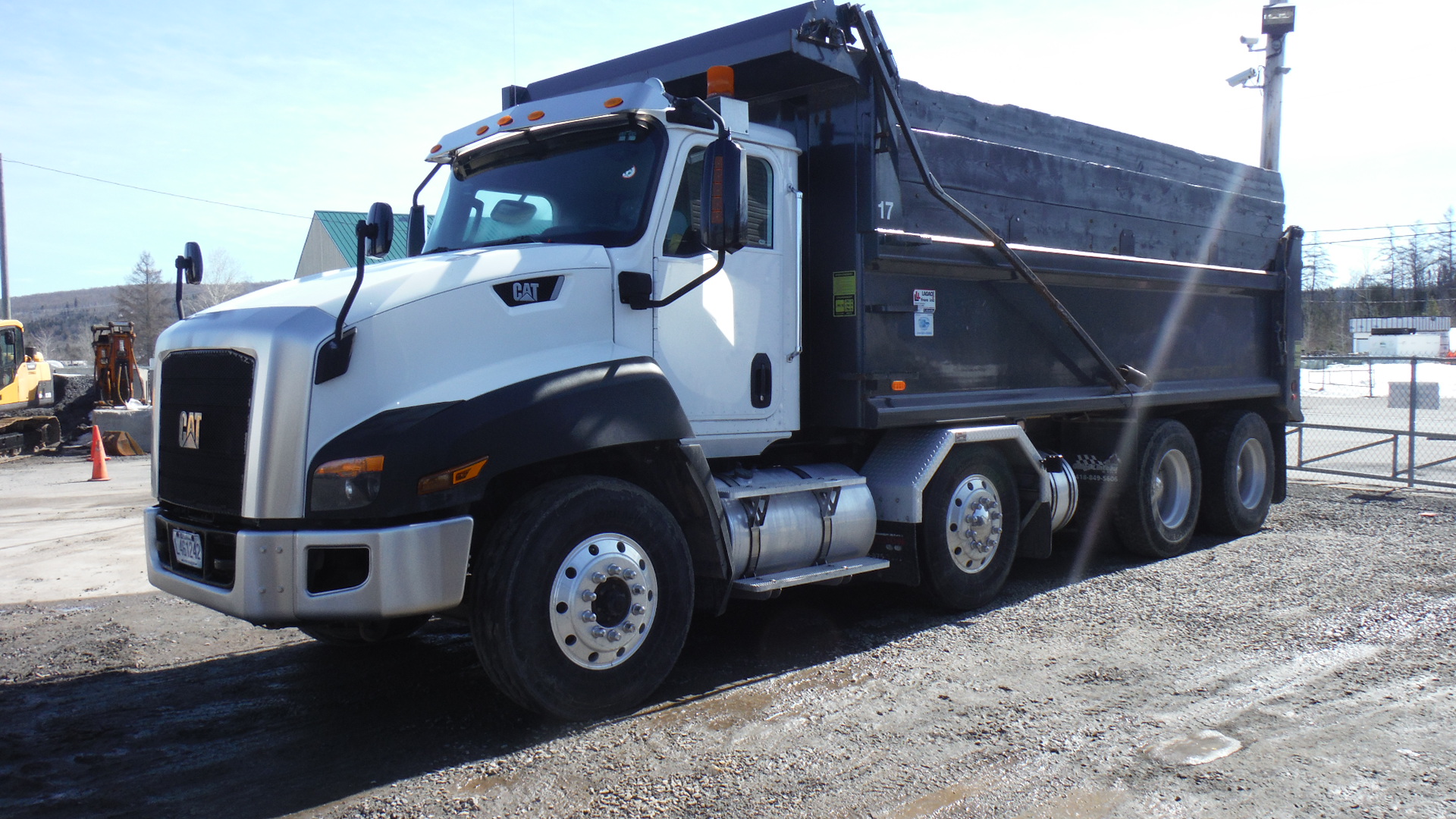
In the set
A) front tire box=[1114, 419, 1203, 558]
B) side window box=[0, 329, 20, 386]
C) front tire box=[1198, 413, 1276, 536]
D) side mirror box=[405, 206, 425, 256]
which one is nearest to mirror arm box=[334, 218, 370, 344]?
side mirror box=[405, 206, 425, 256]

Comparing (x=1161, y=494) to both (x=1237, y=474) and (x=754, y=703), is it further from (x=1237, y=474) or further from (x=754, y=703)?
(x=754, y=703)

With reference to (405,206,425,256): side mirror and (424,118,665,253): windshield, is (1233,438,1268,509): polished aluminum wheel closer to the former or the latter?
(424,118,665,253): windshield

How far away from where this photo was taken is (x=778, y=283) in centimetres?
605

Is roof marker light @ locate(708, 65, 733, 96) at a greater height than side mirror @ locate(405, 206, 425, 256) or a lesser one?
greater

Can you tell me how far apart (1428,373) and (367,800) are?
44.5 m

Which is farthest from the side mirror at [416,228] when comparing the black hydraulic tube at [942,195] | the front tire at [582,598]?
the black hydraulic tube at [942,195]

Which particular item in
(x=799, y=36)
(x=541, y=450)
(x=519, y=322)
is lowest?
(x=541, y=450)

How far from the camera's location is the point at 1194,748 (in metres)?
4.25

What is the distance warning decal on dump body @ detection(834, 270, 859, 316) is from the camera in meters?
6.22

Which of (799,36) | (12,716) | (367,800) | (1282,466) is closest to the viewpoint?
(367,800)

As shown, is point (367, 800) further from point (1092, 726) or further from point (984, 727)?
point (1092, 726)

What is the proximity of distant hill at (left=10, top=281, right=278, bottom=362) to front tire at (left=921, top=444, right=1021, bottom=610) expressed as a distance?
251 ft

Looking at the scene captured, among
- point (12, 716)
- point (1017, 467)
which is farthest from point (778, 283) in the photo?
point (12, 716)

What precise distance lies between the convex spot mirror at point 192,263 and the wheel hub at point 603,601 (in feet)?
9.49
